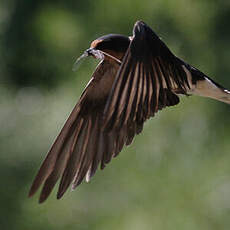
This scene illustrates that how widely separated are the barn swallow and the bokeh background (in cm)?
65

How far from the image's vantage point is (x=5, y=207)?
A: 3809 millimetres

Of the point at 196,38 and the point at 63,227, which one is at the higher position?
the point at 196,38

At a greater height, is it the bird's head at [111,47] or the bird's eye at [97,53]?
the bird's head at [111,47]

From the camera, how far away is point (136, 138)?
3.44 metres

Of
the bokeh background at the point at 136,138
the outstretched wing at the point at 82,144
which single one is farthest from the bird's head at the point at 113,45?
the bokeh background at the point at 136,138

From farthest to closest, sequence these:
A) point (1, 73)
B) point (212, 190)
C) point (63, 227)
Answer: point (1, 73) → point (63, 227) → point (212, 190)

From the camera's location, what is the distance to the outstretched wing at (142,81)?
6.75 feet

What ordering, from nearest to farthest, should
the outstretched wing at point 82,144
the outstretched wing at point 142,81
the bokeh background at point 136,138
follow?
the outstretched wing at point 142,81, the outstretched wing at point 82,144, the bokeh background at point 136,138

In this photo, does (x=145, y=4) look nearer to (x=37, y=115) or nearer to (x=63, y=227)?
(x=37, y=115)

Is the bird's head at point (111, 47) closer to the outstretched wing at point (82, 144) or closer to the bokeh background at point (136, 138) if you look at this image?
the outstretched wing at point (82, 144)

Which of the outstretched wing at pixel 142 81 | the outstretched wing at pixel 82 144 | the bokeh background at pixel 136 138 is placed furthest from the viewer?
the bokeh background at pixel 136 138

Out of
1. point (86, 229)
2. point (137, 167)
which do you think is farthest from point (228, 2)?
point (86, 229)

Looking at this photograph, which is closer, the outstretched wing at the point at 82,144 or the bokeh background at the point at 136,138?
the outstretched wing at the point at 82,144

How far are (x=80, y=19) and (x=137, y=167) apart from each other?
0.95m
